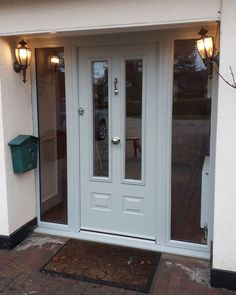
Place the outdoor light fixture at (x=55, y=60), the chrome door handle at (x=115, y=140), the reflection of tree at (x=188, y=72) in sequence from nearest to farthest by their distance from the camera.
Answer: the reflection of tree at (x=188, y=72)
the chrome door handle at (x=115, y=140)
the outdoor light fixture at (x=55, y=60)

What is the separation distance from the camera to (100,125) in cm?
401

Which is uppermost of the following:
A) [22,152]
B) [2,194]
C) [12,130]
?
[12,130]

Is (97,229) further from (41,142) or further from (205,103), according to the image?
(205,103)

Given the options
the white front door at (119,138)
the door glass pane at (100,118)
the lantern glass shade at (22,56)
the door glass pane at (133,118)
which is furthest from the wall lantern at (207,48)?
the lantern glass shade at (22,56)

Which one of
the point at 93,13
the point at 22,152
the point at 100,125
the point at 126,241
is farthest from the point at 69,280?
the point at 93,13

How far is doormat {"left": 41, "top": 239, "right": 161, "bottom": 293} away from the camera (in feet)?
10.8

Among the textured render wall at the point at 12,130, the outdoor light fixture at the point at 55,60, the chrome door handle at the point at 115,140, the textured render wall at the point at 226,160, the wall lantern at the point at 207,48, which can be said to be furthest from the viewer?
the outdoor light fixture at the point at 55,60

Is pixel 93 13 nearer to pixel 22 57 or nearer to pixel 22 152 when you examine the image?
pixel 22 57

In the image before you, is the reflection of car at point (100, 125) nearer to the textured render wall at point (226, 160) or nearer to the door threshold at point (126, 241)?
the door threshold at point (126, 241)

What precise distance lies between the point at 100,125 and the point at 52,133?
0.68 m

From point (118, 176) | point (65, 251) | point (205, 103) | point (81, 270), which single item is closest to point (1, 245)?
point (65, 251)

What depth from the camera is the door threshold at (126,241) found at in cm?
374

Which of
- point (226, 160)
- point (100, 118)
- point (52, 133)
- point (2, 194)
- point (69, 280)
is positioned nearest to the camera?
point (226, 160)

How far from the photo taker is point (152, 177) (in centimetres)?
386
